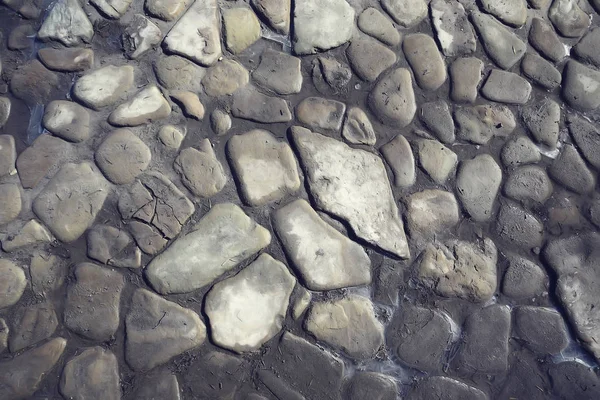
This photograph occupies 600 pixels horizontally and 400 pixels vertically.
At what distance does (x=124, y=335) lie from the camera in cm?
148

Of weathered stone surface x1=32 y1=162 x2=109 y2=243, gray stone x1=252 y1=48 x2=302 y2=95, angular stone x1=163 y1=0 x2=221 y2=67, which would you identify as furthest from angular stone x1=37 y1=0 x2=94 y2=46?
gray stone x1=252 y1=48 x2=302 y2=95

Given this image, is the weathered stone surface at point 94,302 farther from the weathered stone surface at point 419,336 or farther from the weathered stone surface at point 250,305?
the weathered stone surface at point 419,336

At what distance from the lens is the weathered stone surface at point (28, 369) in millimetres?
1408

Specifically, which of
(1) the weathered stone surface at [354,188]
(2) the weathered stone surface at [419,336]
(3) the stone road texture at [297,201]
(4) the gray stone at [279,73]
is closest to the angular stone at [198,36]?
(3) the stone road texture at [297,201]

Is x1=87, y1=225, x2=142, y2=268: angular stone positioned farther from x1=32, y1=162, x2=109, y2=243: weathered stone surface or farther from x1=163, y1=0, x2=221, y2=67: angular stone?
x1=163, y1=0, x2=221, y2=67: angular stone

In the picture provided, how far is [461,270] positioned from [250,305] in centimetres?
60

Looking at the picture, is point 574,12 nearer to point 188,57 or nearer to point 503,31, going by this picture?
point 503,31

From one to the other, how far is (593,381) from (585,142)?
2.37 ft

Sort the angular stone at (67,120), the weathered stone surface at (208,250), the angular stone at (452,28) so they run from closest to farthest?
the weathered stone surface at (208,250), the angular stone at (67,120), the angular stone at (452,28)

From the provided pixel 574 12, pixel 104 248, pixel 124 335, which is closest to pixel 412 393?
pixel 124 335

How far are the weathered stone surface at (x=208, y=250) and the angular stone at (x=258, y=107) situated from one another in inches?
→ 11.4

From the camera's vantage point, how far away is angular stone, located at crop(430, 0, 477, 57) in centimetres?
184

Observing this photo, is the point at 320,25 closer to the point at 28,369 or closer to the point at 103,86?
the point at 103,86

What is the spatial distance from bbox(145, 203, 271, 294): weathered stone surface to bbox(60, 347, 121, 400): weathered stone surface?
227mm
